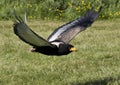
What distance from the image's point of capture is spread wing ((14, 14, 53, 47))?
4.47 metres

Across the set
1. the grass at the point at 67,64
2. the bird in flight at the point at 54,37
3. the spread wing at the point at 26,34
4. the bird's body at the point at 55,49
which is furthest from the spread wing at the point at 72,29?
the spread wing at the point at 26,34

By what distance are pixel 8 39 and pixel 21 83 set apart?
4.09m

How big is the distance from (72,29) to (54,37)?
0.25 m

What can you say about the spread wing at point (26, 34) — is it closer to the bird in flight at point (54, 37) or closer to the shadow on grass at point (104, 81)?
the bird in flight at point (54, 37)

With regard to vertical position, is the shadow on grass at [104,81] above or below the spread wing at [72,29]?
below

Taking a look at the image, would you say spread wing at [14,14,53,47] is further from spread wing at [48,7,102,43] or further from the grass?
the grass

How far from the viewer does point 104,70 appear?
6.70m

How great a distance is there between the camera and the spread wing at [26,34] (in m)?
4.47

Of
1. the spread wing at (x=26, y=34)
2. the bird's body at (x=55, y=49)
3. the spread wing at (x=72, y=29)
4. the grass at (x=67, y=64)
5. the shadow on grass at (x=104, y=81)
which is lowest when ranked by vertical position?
the grass at (x=67, y=64)

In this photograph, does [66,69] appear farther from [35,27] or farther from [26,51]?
[35,27]

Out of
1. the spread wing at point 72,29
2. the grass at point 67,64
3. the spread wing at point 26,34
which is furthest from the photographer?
the grass at point 67,64

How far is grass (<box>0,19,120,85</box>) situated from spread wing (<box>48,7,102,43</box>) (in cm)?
63

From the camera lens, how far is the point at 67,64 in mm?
7254

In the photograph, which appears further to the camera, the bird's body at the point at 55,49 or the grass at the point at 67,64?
the grass at the point at 67,64
